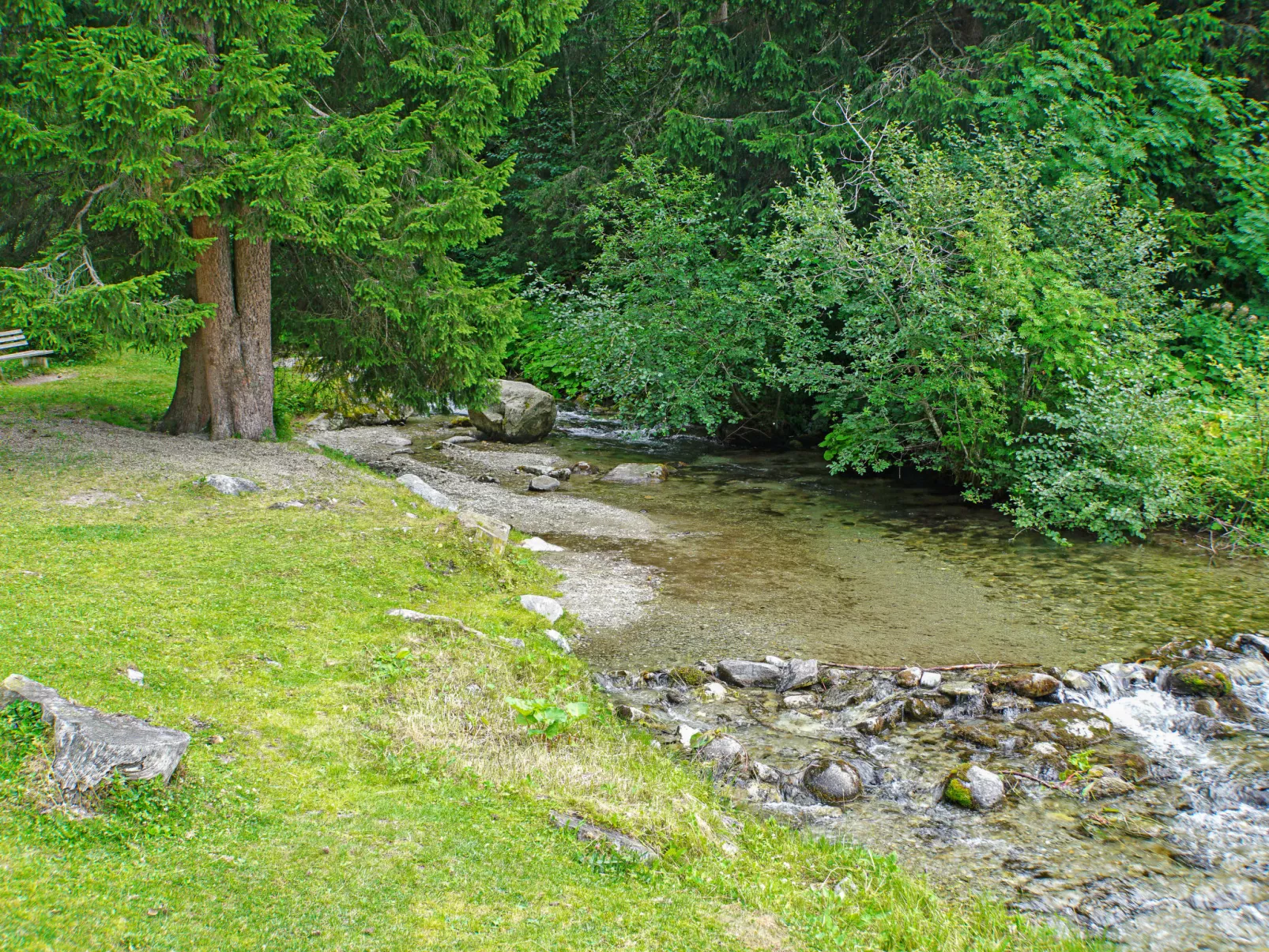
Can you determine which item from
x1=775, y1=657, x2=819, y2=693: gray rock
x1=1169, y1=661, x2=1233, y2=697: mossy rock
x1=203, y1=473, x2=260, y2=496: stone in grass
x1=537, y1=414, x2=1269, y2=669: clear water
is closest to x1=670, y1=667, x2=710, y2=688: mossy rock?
x1=537, y1=414, x2=1269, y2=669: clear water

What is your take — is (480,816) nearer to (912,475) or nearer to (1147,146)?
(912,475)

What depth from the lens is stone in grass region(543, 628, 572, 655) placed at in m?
8.50

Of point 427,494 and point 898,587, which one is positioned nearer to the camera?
point 898,587

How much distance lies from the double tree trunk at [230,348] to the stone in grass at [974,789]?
11009 millimetres

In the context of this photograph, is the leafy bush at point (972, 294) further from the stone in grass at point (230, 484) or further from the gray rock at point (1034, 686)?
the stone in grass at point (230, 484)

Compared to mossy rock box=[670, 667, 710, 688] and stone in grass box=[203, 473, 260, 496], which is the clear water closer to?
mossy rock box=[670, 667, 710, 688]

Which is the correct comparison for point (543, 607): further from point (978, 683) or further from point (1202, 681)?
point (1202, 681)

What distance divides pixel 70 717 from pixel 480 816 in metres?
2.18

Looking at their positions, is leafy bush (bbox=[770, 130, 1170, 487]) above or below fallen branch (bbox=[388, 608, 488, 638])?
above

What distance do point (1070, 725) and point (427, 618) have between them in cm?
545

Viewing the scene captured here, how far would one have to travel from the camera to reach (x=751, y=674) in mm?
8273

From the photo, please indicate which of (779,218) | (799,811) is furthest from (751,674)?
(779,218)

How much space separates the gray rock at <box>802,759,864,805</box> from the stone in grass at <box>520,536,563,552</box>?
5964mm

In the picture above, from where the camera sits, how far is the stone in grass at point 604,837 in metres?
4.92
